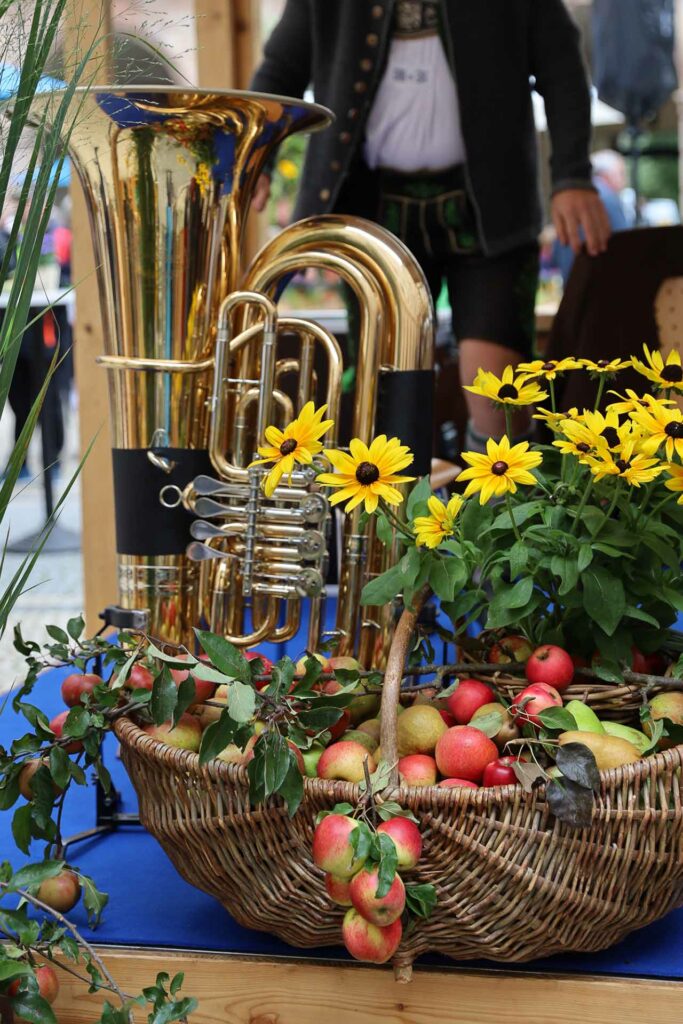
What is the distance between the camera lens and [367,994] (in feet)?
3.34

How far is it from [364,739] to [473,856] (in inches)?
6.4

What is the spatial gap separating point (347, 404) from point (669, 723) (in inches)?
77.0

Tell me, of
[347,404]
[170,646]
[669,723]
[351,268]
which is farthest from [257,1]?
[669,723]

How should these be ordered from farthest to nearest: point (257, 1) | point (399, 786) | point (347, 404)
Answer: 1. point (347, 404)
2. point (257, 1)
3. point (399, 786)

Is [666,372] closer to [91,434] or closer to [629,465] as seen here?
[629,465]

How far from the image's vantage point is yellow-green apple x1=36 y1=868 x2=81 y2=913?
109cm

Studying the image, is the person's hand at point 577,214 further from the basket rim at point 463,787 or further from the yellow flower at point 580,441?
the basket rim at point 463,787

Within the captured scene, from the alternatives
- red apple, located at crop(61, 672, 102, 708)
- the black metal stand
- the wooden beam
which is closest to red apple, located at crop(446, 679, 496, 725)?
red apple, located at crop(61, 672, 102, 708)

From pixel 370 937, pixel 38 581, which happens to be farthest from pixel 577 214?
pixel 38 581

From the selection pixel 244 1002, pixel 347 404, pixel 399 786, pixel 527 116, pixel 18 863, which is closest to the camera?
pixel 399 786

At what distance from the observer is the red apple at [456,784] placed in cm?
90

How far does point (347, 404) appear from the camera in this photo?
2865 mm

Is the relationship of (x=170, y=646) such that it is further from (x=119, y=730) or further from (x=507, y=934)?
(x=507, y=934)

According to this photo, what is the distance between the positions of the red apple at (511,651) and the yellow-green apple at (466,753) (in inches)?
5.6
